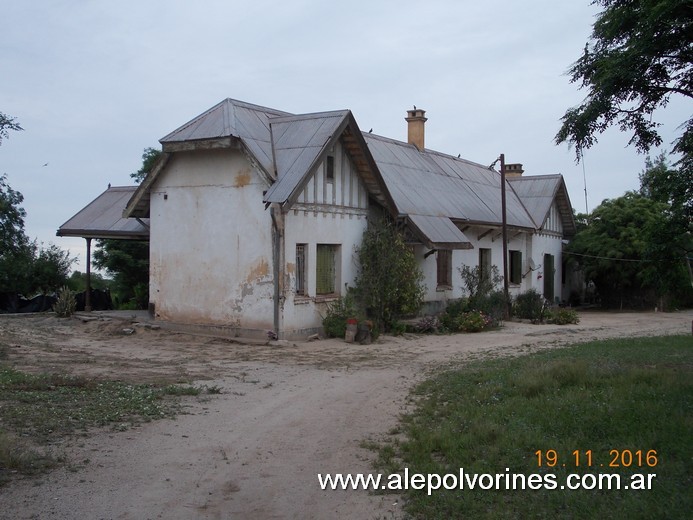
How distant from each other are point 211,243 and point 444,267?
9157 millimetres

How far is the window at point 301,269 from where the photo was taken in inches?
691

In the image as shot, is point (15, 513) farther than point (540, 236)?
No

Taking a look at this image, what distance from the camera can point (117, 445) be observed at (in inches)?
294

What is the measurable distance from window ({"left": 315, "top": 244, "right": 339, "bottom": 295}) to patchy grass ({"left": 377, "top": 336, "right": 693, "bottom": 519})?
732 cm

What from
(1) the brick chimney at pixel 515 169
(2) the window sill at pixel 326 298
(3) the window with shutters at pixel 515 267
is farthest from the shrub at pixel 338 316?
(1) the brick chimney at pixel 515 169

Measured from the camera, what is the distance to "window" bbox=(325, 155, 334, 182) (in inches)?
715

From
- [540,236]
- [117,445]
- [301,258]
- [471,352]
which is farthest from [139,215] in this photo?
[540,236]

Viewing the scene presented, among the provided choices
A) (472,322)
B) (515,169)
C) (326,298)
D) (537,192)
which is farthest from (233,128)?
(515,169)

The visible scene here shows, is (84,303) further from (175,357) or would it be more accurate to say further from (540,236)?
(540,236)

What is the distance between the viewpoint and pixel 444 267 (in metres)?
23.8

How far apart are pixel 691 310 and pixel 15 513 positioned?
30.0 meters

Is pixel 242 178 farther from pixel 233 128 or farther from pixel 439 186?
pixel 439 186

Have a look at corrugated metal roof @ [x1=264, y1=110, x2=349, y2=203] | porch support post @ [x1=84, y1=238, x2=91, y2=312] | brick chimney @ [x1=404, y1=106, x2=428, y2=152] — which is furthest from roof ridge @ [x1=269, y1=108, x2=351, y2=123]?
brick chimney @ [x1=404, y1=106, x2=428, y2=152]

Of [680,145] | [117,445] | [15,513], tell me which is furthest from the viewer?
[680,145]
